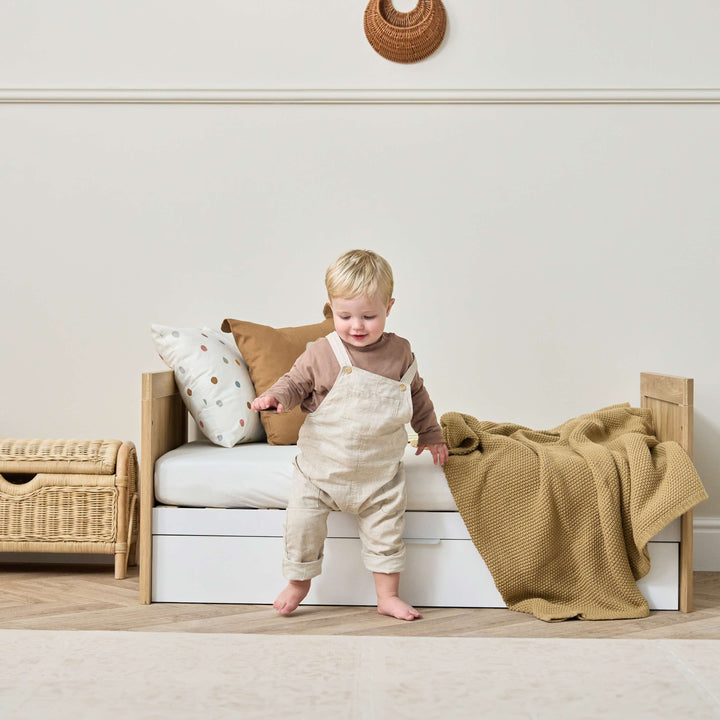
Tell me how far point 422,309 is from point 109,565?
1272mm

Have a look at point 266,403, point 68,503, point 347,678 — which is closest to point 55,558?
point 68,503

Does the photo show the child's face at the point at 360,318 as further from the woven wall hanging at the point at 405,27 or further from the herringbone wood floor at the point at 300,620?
the woven wall hanging at the point at 405,27

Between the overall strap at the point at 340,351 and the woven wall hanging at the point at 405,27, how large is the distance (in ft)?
3.79

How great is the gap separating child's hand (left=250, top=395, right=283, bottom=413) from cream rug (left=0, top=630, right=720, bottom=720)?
4.45 ft

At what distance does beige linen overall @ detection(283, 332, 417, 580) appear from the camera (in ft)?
5.83

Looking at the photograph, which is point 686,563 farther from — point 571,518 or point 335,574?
point 335,574

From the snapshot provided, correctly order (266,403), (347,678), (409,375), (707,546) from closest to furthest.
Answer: (347,678) → (266,403) → (409,375) → (707,546)

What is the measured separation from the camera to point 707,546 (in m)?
2.44

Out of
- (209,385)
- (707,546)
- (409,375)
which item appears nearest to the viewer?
(409,375)

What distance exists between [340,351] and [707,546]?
1436 mm

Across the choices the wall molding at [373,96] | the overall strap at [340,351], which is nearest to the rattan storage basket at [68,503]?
the overall strap at [340,351]

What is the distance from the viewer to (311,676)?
30cm

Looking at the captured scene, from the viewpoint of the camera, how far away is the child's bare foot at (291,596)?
181 centimetres

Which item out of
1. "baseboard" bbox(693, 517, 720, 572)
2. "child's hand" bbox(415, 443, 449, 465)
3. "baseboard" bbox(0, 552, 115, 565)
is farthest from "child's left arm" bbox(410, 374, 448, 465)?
"baseboard" bbox(0, 552, 115, 565)
